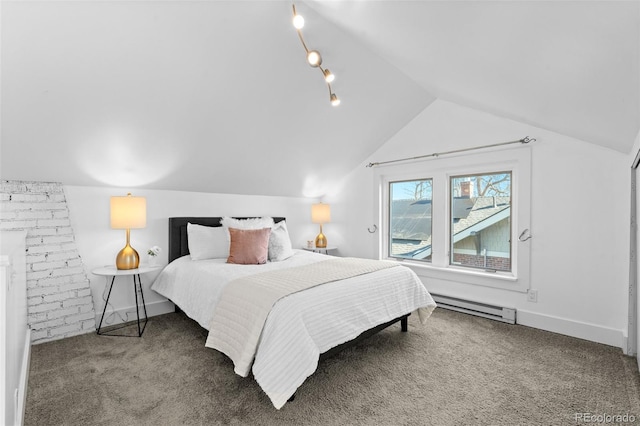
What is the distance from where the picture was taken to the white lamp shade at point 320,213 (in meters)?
4.68

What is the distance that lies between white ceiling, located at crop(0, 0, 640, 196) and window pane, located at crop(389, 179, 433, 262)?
1.15 m

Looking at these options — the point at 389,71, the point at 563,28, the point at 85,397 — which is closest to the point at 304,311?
the point at 85,397

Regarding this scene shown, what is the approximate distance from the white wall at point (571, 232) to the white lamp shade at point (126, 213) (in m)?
3.42

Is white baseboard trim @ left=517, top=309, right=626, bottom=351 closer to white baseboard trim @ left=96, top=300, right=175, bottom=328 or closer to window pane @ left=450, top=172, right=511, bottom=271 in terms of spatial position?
window pane @ left=450, top=172, right=511, bottom=271

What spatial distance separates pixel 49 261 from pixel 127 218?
0.74m

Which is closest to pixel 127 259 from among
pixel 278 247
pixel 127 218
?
pixel 127 218

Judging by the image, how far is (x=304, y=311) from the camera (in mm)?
1905

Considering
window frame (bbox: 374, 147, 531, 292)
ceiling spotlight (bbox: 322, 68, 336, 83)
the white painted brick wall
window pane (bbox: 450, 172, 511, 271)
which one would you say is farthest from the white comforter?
ceiling spotlight (bbox: 322, 68, 336, 83)

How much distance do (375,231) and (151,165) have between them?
9.49ft

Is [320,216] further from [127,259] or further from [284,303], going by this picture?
[284,303]

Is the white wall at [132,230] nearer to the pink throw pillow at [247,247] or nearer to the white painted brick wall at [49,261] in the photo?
the white painted brick wall at [49,261]

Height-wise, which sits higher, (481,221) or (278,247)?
(481,221)

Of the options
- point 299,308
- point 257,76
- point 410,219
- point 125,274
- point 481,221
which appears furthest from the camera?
point 410,219

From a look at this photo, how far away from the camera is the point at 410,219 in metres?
4.25
